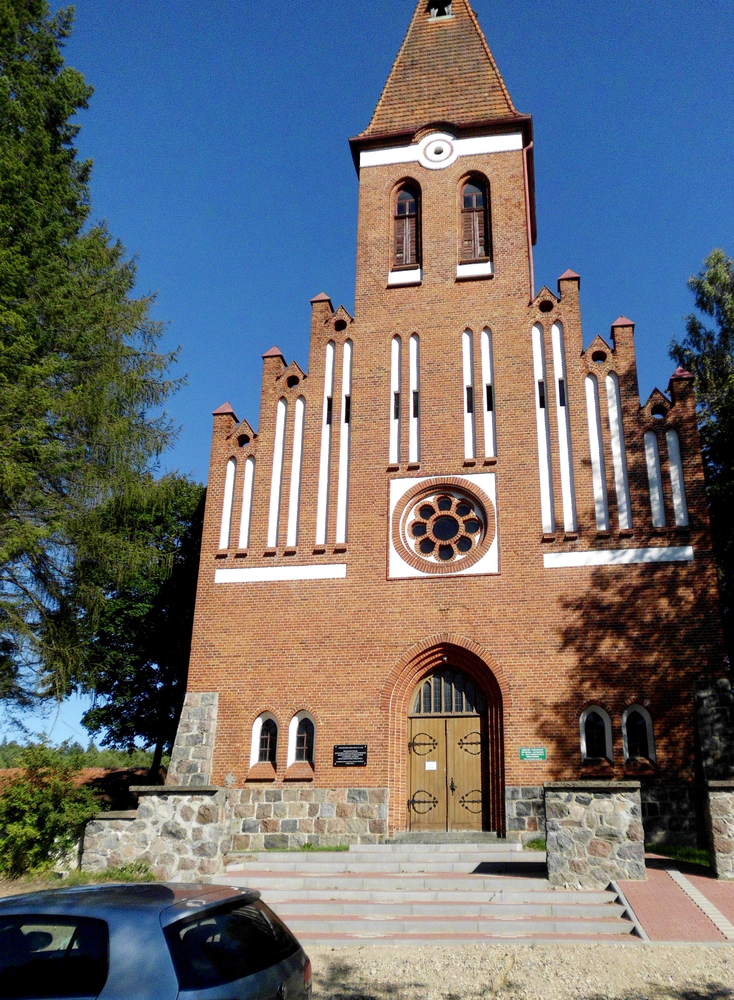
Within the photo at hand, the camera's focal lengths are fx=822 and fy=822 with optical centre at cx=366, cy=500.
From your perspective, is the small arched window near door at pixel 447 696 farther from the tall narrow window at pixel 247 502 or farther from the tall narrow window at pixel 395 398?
the tall narrow window at pixel 247 502

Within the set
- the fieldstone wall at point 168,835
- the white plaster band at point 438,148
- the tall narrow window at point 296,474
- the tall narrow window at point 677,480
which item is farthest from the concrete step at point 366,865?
the white plaster band at point 438,148

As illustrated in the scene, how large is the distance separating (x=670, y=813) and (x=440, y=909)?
6.06 m

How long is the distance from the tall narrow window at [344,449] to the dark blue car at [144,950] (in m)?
12.4

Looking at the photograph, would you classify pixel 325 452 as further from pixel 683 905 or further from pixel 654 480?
pixel 683 905

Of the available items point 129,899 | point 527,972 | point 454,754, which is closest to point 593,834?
point 527,972

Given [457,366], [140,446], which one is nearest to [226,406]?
[140,446]

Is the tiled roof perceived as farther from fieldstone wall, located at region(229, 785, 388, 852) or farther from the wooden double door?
fieldstone wall, located at region(229, 785, 388, 852)

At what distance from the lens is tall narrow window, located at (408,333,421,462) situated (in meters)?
17.5

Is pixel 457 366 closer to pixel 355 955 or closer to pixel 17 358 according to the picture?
pixel 17 358

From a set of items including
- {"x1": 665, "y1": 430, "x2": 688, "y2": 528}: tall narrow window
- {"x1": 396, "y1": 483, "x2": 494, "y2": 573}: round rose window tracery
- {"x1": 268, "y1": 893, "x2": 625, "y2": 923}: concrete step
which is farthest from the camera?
{"x1": 396, "y1": 483, "x2": 494, "y2": 573}: round rose window tracery

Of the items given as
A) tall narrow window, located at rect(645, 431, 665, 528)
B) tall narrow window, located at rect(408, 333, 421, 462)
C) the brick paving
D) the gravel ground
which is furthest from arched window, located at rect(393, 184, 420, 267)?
the gravel ground

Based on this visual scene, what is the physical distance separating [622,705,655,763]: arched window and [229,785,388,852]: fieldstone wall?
14.6 ft

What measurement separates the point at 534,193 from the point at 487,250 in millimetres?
5621

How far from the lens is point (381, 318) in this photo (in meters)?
18.9
